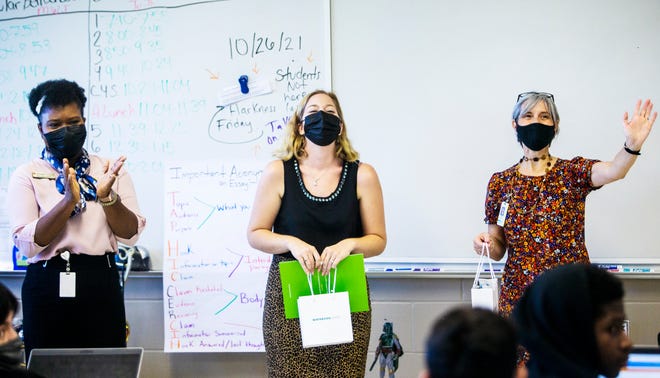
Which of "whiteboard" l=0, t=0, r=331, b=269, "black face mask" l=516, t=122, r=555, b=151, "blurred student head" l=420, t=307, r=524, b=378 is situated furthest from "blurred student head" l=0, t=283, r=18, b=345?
"whiteboard" l=0, t=0, r=331, b=269

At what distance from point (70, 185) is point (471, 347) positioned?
1851mm

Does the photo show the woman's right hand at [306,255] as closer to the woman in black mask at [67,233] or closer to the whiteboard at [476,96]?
the woman in black mask at [67,233]

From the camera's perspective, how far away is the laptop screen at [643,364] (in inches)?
62.5

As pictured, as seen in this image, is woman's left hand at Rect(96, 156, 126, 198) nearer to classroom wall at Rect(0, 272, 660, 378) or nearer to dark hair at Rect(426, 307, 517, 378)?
classroom wall at Rect(0, 272, 660, 378)

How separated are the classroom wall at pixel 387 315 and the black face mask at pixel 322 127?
1.15 metres

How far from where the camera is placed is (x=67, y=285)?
263 centimetres

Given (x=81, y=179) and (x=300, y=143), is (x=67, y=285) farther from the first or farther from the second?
(x=300, y=143)

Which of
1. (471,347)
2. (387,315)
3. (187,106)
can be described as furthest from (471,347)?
(187,106)

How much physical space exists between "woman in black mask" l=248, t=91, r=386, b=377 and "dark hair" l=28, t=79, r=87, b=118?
0.79 meters

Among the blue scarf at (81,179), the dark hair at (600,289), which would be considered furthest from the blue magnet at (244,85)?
the dark hair at (600,289)

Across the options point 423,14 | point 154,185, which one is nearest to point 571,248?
point 423,14

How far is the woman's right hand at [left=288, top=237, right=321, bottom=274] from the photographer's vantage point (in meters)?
2.42

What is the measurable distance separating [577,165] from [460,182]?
98 cm

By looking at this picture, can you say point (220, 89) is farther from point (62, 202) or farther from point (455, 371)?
point (455, 371)
